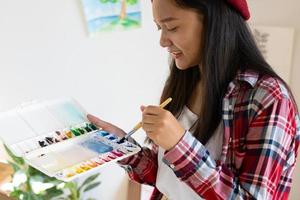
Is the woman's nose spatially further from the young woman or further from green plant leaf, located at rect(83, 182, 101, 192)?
green plant leaf, located at rect(83, 182, 101, 192)

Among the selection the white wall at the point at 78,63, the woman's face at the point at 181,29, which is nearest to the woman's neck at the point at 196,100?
A: the woman's face at the point at 181,29

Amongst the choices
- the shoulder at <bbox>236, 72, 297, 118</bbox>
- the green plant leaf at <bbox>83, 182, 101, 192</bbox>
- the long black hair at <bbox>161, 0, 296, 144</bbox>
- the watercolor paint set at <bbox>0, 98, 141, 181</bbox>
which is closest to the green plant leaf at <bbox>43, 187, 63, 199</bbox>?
the green plant leaf at <bbox>83, 182, 101, 192</bbox>

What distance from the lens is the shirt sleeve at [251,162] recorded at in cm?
68

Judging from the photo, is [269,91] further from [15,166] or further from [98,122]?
[15,166]

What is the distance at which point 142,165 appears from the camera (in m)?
0.96

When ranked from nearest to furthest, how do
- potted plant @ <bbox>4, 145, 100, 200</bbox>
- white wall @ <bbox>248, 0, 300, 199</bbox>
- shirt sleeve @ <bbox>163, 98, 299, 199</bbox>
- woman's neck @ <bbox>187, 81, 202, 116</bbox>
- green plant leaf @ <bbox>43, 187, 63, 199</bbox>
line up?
shirt sleeve @ <bbox>163, 98, 299, 199</bbox>
woman's neck @ <bbox>187, 81, 202, 116</bbox>
potted plant @ <bbox>4, 145, 100, 200</bbox>
green plant leaf @ <bbox>43, 187, 63, 199</bbox>
white wall @ <bbox>248, 0, 300, 199</bbox>

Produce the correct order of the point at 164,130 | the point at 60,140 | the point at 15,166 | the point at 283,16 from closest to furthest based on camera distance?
the point at 164,130 < the point at 60,140 < the point at 15,166 < the point at 283,16

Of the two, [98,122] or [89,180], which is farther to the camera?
[89,180]

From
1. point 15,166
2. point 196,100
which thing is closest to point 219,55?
point 196,100

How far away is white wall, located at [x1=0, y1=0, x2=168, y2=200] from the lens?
4.39 feet

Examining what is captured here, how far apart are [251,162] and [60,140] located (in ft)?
1.53

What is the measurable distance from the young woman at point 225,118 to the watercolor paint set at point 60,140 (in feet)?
0.54

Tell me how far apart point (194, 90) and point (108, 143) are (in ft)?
0.85

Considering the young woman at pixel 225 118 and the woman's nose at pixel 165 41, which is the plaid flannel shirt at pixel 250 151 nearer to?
the young woman at pixel 225 118
